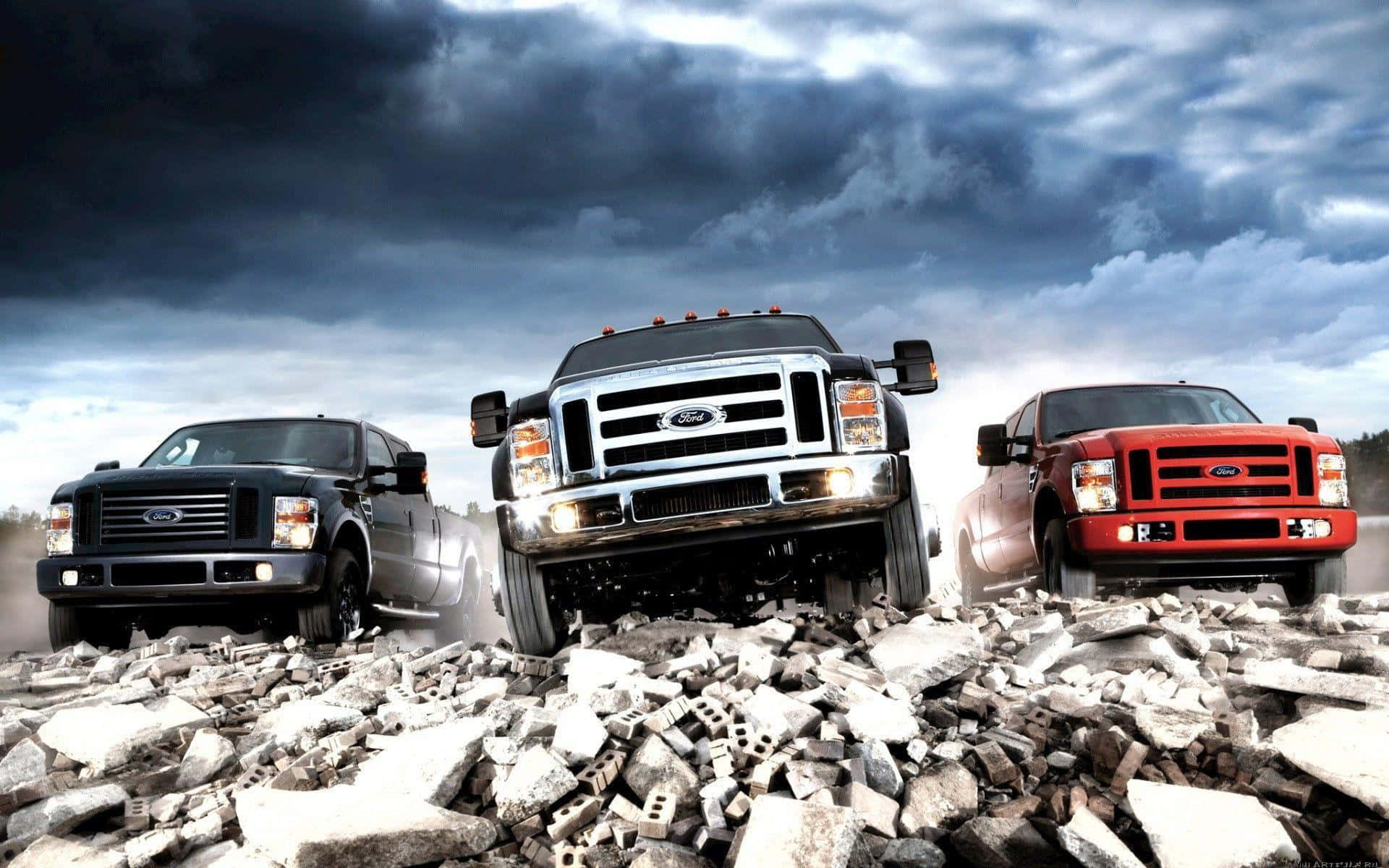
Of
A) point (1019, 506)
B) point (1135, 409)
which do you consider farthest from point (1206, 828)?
point (1135, 409)

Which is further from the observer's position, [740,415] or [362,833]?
[740,415]

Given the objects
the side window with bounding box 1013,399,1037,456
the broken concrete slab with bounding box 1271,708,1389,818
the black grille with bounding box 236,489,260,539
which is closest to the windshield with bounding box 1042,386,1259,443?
the side window with bounding box 1013,399,1037,456

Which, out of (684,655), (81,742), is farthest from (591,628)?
(81,742)

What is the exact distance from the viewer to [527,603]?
6.38 m

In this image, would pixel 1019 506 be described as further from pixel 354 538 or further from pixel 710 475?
pixel 354 538

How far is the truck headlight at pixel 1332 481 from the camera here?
27.2ft

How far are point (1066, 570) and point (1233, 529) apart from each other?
1.27 meters

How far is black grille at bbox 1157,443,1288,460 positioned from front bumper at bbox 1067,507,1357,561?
1.38ft

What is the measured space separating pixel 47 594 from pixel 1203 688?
868 cm

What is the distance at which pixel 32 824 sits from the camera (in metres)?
4.33

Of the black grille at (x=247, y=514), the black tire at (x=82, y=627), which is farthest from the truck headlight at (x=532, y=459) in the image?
the black tire at (x=82, y=627)

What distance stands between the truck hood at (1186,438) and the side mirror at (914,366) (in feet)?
7.77

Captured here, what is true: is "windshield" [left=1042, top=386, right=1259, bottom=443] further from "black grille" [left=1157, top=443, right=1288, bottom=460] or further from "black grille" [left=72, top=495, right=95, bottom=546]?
"black grille" [left=72, top=495, right=95, bottom=546]

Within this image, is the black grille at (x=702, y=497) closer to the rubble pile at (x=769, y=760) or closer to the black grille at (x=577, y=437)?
the black grille at (x=577, y=437)
